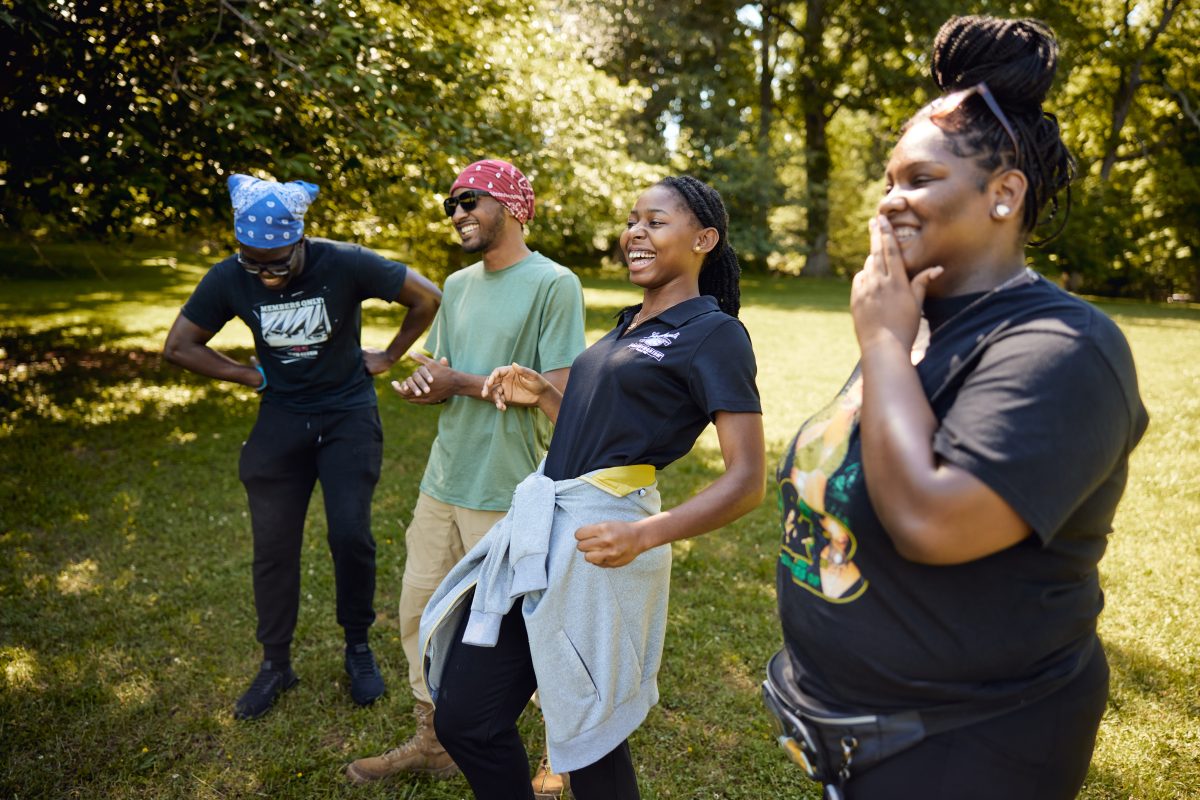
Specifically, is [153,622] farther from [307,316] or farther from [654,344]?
[654,344]

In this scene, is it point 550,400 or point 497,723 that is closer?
point 497,723

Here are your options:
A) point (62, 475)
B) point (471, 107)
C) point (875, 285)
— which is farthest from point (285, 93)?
point (875, 285)

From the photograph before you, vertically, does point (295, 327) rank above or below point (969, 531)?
below

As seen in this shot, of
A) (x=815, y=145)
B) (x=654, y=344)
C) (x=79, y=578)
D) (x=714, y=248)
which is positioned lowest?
(x=79, y=578)

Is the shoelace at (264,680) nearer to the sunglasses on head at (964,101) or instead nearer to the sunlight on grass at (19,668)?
the sunlight on grass at (19,668)

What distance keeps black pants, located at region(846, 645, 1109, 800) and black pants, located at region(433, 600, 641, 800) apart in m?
1.09

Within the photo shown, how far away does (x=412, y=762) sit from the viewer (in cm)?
354

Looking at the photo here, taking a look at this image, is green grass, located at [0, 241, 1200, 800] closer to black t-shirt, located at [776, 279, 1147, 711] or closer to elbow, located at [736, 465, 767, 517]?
elbow, located at [736, 465, 767, 517]

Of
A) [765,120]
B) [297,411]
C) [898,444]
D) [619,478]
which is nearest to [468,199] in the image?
[297,411]

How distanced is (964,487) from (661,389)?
3.81ft

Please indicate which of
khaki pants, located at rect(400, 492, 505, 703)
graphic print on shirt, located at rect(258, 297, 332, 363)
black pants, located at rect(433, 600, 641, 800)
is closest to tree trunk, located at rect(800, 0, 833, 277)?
graphic print on shirt, located at rect(258, 297, 332, 363)

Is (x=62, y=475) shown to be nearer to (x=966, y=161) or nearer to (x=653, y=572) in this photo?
(x=653, y=572)

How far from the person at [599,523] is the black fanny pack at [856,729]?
0.61 m

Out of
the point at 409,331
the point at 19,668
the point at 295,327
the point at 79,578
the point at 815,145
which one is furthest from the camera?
the point at 815,145
